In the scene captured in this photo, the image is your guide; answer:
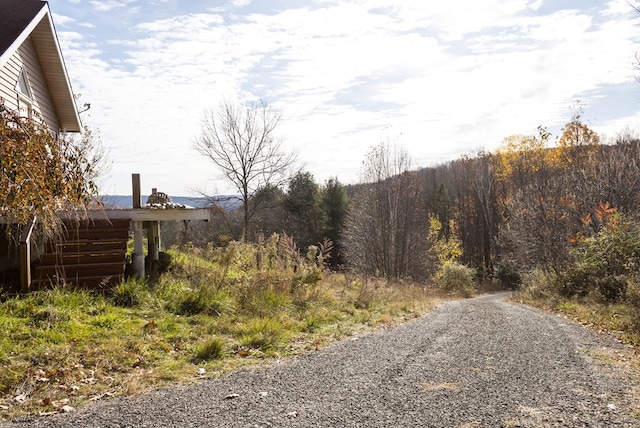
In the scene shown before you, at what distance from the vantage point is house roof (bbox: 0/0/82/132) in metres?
10.4

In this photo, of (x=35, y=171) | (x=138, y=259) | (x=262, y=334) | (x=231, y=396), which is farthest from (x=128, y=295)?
(x=231, y=396)

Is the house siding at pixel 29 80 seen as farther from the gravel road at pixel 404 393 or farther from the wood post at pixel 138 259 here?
the gravel road at pixel 404 393

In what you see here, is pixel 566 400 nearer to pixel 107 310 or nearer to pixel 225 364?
pixel 225 364

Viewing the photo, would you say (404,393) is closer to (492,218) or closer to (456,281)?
(456,281)

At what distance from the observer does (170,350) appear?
6738mm

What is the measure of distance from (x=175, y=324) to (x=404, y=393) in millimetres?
4278

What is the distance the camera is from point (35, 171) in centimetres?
532

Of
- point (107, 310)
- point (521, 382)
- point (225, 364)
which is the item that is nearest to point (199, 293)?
point (107, 310)

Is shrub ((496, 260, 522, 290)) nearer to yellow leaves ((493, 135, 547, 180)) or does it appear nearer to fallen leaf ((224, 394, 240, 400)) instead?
yellow leaves ((493, 135, 547, 180))

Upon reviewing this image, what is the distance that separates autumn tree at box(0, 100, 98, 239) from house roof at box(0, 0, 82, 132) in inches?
203

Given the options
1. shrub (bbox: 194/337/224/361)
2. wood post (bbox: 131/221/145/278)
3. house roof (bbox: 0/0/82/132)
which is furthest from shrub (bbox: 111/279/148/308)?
house roof (bbox: 0/0/82/132)

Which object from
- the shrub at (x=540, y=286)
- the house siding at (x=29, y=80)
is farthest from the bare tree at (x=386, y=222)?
the house siding at (x=29, y=80)

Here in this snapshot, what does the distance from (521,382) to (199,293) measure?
233 inches

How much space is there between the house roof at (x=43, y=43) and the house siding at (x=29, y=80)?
0.18 m
